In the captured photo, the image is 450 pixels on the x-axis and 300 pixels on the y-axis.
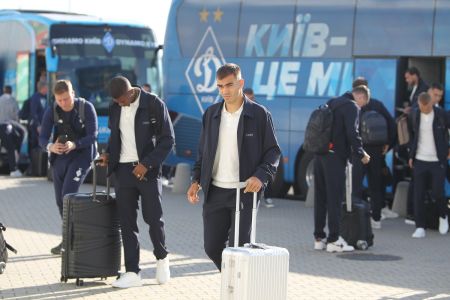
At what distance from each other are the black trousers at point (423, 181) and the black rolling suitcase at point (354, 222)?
144cm

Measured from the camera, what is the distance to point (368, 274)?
1234 cm

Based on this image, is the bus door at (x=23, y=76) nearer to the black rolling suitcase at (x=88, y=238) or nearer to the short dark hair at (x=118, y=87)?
the black rolling suitcase at (x=88, y=238)

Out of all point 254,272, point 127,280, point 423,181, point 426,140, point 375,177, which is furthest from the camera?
point 375,177

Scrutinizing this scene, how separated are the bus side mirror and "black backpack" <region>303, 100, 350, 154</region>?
11119 mm

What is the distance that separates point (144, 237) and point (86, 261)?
12.5 ft

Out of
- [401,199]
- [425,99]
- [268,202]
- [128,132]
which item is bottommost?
[268,202]

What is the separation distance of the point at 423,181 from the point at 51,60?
34.2 ft

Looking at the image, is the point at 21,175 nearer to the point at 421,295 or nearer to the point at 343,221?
the point at 343,221

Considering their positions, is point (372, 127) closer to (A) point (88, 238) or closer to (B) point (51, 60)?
(A) point (88, 238)

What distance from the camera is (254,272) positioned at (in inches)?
321

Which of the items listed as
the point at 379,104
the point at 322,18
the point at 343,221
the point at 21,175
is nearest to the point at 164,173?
the point at 21,175

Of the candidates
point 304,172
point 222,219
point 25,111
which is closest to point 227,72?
point 222,219

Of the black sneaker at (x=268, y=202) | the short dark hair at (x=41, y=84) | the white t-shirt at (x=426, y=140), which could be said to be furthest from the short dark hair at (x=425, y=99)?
the short dark hair at (x=41, y=84)

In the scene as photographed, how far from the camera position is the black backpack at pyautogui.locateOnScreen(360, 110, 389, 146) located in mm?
16094
